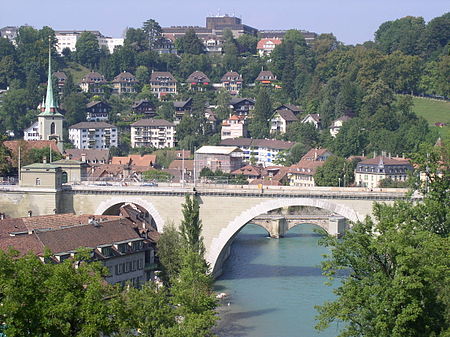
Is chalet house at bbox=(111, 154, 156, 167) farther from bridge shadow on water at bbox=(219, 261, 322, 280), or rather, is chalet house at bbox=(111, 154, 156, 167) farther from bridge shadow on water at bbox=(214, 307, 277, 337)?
bridge shadow on water at bbox=(214, 307, 277, 337)

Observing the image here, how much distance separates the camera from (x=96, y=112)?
99.7m

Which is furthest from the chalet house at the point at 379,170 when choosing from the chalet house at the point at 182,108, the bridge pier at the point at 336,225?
the chalet house at the point at 182,108

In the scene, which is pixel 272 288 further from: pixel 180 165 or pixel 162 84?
pixel 162 84

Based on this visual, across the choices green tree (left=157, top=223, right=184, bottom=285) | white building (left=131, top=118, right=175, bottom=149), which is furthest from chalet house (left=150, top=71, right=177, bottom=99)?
green tree (left=157, top=223, right=184, bottom=285)

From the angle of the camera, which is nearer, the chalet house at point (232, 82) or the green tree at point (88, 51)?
the chalet house at point (232, 82)

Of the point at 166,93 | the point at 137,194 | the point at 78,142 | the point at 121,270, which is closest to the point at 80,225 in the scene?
the point at 121,270

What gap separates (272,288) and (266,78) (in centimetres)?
6828

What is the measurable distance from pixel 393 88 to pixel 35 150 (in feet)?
145

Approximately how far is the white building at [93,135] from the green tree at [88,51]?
82.9 ft

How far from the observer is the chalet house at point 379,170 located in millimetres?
70625

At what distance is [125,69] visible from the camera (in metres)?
Result: 113

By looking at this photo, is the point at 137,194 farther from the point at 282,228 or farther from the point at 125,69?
the point at 125,69

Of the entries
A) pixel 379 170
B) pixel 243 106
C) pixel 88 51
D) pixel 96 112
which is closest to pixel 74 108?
pixel 96 112

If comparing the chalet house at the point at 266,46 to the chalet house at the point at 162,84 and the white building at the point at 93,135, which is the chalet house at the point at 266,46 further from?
the white building at the point at 93,135
